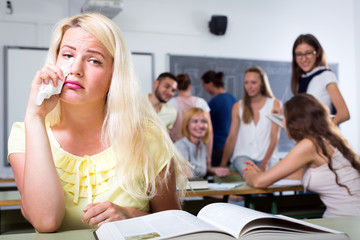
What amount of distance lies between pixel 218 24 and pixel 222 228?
16.2 feet

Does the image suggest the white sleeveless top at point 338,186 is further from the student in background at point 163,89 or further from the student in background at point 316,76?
the student in background at point 163,89

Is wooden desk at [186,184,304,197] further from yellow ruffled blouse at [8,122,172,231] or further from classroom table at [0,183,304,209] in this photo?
yellow ruffled blouse at [8,122,172,231]

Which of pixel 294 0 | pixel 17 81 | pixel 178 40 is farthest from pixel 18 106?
pixel 294 0

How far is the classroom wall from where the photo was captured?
16.1ft

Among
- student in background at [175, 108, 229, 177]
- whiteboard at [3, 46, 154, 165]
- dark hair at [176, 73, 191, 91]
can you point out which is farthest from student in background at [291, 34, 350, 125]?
whiteboard at [3, 46, 154, 165]

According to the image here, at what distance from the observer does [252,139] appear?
380 centimetres

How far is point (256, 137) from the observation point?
12.5 feet

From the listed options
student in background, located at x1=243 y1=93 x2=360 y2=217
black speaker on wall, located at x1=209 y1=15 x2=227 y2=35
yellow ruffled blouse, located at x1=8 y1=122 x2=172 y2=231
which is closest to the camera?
yellow ruffled blouse, located at x1=8 y1=122 x2=172 y2=231

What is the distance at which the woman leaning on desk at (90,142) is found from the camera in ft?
3.80

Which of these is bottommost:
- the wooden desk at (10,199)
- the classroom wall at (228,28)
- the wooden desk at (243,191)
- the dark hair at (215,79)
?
the wooden desk at (243,191)

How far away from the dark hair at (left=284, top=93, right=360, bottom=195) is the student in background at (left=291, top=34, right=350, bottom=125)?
3.08 ft

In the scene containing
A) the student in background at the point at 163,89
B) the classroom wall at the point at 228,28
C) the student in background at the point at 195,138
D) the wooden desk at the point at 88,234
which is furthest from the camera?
the classroom wall at the point at 228,28

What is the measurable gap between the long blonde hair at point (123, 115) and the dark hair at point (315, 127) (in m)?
1.21

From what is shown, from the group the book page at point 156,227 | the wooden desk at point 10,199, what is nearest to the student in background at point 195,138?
the wooden desk at point 10,199
